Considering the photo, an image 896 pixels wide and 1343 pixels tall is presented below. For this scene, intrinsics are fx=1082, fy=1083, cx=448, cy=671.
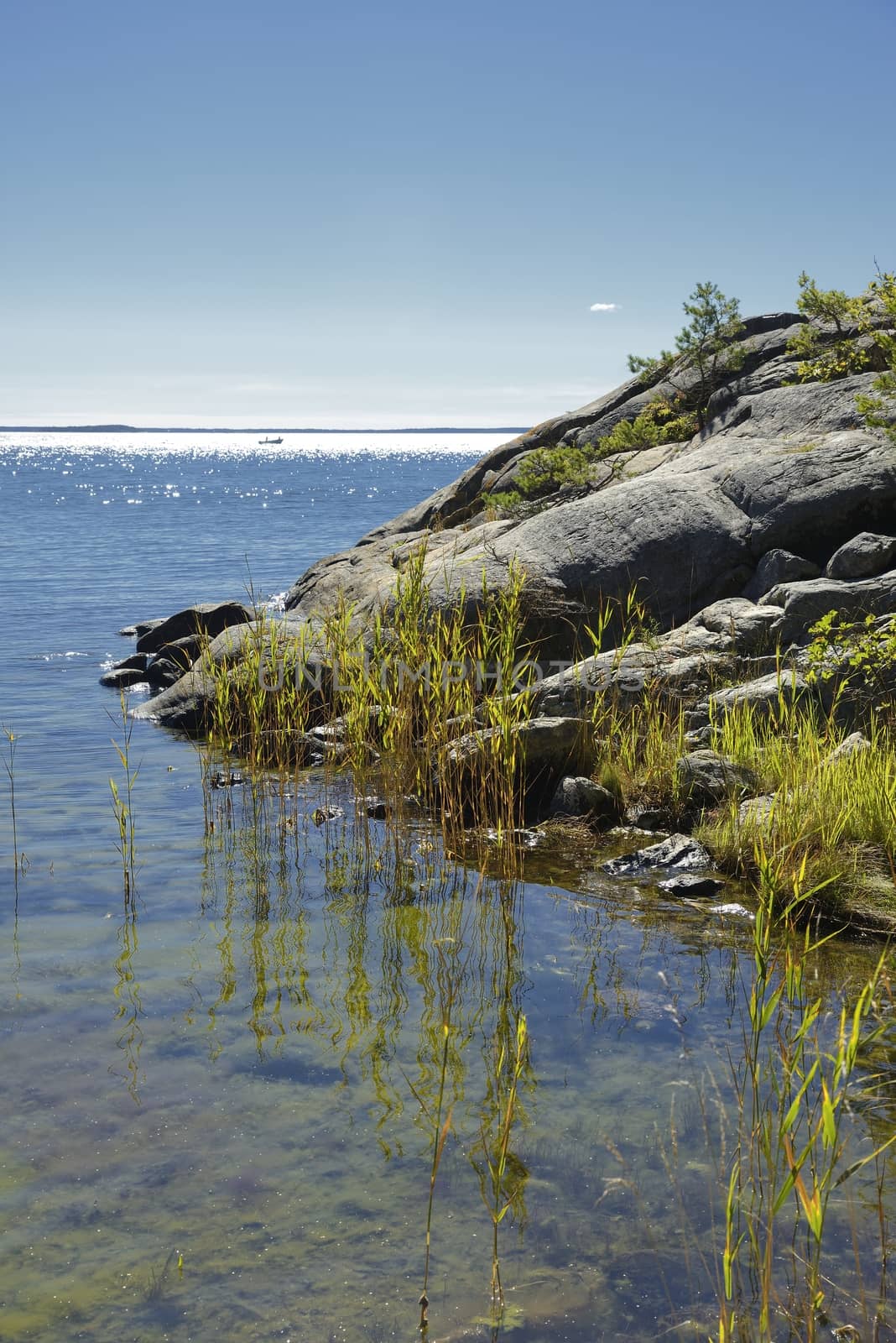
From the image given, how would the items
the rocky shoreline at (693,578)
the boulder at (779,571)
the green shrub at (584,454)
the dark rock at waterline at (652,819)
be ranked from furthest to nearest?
the green shrub at (584,454) → the boulder at (779,571) → the rocky shoreline at (693,578) → the dark rock at waterline at (652,819)

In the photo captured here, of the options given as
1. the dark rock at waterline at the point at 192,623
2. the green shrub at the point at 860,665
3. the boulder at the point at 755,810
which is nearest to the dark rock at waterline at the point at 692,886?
the boulder at the point at 755,810

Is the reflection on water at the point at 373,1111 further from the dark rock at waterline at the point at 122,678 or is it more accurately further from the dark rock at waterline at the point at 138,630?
the dark rock at waterline at the point at 138,630

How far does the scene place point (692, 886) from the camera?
7.61 meters

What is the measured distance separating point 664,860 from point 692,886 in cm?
56

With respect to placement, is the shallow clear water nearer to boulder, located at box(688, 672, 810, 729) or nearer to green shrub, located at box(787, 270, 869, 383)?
boulder, located at box(688, 672, 810, 729)

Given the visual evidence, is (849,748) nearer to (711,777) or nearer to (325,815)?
(711,777)

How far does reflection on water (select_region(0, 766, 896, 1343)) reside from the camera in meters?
3.87

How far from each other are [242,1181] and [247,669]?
19.9 feet

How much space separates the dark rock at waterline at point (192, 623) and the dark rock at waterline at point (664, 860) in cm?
1098

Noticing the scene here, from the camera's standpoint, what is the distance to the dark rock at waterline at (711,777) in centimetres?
851

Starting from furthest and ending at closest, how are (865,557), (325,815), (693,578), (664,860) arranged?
(693,578) < (865,557) < (325,815) < (664,860)

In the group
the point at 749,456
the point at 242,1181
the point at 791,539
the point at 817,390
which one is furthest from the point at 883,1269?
the point at 817,390

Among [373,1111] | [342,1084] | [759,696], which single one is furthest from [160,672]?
[373,1111]

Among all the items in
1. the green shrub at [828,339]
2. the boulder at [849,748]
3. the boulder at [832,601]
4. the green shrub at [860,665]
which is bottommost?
the boulder at [849,748]
